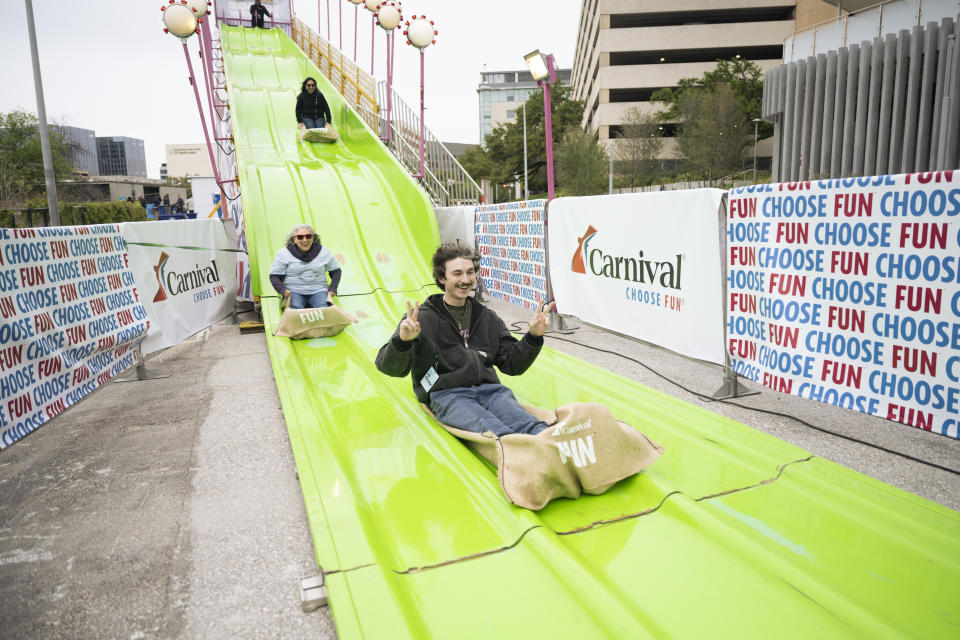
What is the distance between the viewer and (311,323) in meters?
6.74

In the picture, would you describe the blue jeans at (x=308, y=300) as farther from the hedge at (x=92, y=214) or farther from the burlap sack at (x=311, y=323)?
the hedge at (x=92, y=214)

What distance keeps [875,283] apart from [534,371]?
2.72m

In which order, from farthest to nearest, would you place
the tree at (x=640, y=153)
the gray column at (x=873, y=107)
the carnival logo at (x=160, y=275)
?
the tree at (x=640, y=153) < the gray column at (x=873, y=107) < the carnival logo at (x=160, y=275)

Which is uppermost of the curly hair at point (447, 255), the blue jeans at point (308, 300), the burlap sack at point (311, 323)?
the curly hair at point (447, 255)

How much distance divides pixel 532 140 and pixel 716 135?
17.3 metres

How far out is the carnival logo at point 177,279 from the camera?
6.61 metres

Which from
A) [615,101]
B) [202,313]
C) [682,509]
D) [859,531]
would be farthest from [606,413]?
[615,101]

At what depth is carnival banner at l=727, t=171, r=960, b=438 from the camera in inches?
130

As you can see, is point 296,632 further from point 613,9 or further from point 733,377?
point 613,9

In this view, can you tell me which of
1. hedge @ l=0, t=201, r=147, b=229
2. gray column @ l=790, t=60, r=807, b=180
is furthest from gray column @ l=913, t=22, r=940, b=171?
hedge @ l=0, t=201, r=147, b=229

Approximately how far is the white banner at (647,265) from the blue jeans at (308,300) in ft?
9.94

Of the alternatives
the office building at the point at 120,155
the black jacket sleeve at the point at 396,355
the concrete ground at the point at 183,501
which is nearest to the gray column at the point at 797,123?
the concrete ground at the point at 183,501

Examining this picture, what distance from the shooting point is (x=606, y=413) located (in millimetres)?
3207

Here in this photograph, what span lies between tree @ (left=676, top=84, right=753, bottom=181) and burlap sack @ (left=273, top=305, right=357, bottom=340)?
108 ft
